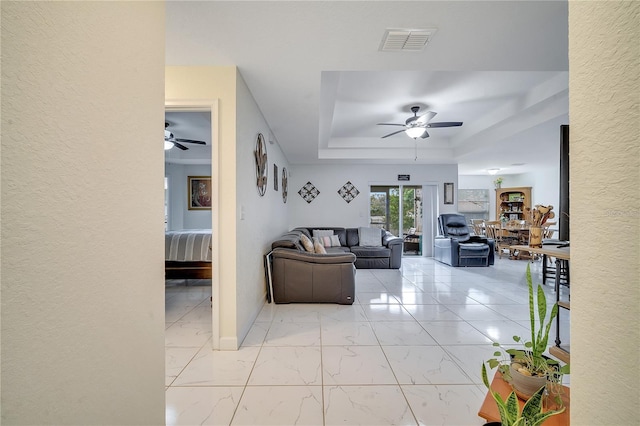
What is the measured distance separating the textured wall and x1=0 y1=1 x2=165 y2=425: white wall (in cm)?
120

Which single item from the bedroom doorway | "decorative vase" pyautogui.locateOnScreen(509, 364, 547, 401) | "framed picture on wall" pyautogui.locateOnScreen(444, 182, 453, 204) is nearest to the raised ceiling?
the bedroom doorway

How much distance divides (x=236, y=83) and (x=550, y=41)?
8.27 ft

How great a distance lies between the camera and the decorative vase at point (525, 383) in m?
1.12

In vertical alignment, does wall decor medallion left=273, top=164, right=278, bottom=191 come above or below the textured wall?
above

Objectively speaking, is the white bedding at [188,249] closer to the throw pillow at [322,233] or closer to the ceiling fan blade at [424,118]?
the throw pillow at [322,233]

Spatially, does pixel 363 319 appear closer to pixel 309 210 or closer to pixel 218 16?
pixel 218 16

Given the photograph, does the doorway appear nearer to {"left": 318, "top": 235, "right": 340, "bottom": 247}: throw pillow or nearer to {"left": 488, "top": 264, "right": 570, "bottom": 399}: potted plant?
{"left": 318, "top": 235, "right": 340, "bottom": 247}: throw pillow

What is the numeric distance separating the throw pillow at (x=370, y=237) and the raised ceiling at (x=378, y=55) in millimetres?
2981

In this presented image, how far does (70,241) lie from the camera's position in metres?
0.71

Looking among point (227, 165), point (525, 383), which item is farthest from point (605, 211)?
point (227, 165)

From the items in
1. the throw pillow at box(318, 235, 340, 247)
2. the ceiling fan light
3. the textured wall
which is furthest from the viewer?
the throw pillow at box(318, 235, 340, 247)

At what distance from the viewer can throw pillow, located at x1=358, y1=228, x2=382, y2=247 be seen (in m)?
6.52

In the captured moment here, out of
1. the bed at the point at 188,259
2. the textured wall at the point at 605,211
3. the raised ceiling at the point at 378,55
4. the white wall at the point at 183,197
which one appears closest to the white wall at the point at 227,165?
the raised ceiling at the point at 378,55

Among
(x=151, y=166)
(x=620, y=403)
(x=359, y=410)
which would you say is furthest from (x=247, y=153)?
(x=620, y=403)
